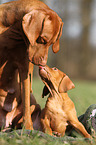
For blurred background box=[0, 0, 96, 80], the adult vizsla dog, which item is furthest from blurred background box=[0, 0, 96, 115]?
the adult vizsla dog

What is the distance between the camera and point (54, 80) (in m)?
Result: 3.31

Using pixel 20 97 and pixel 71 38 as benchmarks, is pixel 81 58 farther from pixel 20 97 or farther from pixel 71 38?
pixel 20 97

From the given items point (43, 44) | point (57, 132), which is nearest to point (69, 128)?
point (57, 132)

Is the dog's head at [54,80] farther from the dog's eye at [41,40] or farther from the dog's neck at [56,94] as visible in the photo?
the dog's eye at [41,40]

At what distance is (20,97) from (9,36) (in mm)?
1004

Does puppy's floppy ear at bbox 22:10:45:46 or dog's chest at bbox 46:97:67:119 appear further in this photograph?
dog's chest at bbox 46:97:67:119

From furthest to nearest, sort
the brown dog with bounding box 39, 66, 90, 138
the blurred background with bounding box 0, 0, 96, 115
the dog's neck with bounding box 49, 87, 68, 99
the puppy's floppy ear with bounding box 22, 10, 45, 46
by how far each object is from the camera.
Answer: the blurred background with bounding box 0, 0, 96, 115 → the dog's neck with bounding box 49, 87, 68, 99 → the brown dog with bounding box 39, 66, 90, 138 → the puppy's floppy ear with bounding box 22, 10, 45, 46

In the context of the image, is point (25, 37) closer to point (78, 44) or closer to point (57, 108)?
point (57, 108)

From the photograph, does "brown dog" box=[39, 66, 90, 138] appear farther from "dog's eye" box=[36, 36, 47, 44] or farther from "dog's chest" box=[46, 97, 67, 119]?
"dog's eye" box=[36, 36, 47, 44]

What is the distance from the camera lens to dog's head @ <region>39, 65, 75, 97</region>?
129 inches

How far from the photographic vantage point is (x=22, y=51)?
3.30m

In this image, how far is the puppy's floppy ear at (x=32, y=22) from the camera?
271 centimetres

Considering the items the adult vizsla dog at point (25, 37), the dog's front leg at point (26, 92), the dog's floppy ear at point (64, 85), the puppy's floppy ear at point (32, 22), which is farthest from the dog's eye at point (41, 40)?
the dog's floppy ear at point (64, 85)

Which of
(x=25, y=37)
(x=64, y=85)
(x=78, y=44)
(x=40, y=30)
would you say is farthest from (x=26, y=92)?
(x=78, y=44)
